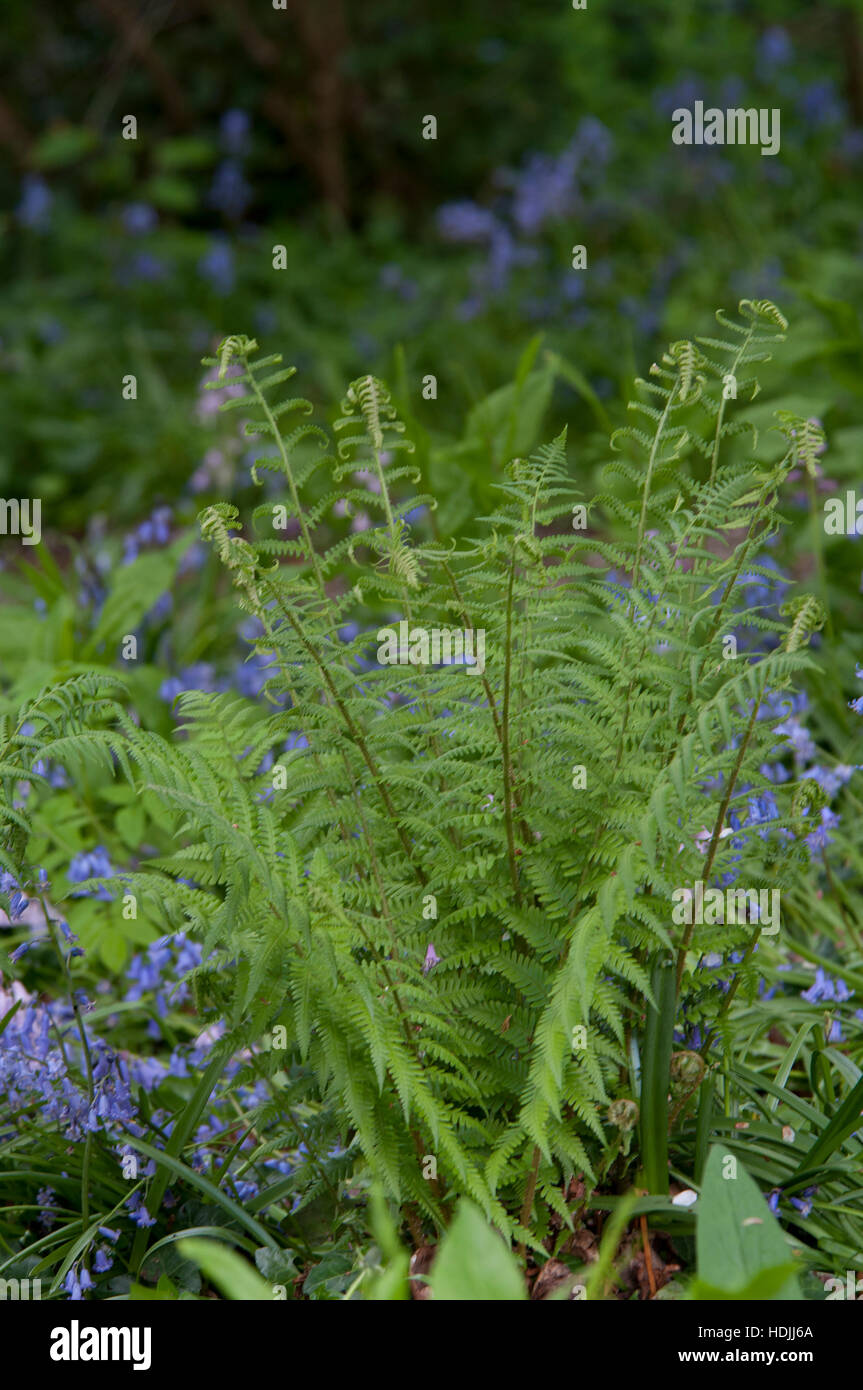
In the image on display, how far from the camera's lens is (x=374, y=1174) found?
167 cm

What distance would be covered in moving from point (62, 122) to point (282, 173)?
1.30 meters

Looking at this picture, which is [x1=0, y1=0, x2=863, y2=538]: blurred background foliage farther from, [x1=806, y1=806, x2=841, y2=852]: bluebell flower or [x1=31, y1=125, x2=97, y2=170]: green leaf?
[x1=806, y1=806, x2=841, y2=852]: bluebell flower

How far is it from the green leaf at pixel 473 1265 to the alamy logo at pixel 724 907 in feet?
1.79

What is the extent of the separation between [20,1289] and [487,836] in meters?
0.90

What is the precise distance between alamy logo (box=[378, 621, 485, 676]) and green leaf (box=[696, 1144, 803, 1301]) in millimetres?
Result: 673

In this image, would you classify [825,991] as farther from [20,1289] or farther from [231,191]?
[231,191]

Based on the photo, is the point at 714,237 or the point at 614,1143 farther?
the point at 714,237

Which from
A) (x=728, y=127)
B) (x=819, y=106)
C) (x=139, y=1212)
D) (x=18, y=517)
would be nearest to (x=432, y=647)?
(x=139, y=1212)

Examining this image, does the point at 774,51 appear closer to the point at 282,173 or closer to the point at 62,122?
the point at 282,173

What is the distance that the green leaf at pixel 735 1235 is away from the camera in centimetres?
148

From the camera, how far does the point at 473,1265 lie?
1292 mm

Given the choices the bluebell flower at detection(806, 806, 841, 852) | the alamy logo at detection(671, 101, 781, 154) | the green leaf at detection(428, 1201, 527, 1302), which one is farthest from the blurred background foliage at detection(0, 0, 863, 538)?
the green leaf at detection(428, 1201, 527, 1302)
